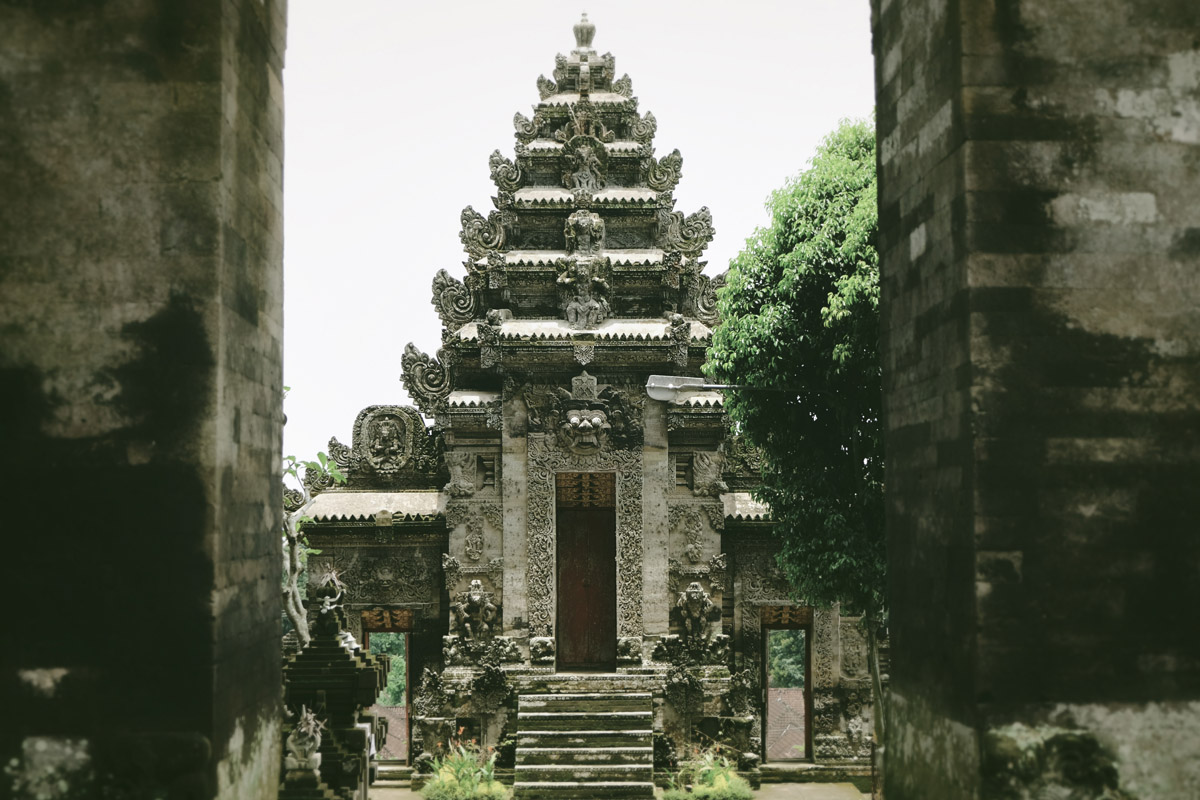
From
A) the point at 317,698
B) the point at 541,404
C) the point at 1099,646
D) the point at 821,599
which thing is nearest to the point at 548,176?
the point at 541,404

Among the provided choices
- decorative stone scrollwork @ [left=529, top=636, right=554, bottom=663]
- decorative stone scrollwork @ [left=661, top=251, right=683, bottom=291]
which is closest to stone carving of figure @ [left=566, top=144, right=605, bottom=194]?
decorative stone scrollwork @ [left=661, top=251, right=683, bottom=291]

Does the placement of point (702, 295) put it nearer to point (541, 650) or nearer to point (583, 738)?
point (541, 650)

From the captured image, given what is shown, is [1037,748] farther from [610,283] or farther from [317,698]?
[610,283]

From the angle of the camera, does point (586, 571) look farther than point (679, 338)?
Yes

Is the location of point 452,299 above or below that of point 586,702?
above

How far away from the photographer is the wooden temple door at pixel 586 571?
19078mm

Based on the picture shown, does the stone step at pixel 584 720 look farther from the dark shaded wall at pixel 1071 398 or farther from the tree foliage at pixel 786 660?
the tree foliage at pixel 786 660

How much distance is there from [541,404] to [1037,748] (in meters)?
12.9

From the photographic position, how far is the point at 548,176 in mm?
20188

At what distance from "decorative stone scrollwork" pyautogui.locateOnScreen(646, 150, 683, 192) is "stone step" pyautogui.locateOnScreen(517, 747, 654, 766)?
8.54 meters

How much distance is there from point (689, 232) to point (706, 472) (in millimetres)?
3869

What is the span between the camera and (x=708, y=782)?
16.8m

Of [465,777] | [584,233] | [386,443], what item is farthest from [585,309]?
[465,777]

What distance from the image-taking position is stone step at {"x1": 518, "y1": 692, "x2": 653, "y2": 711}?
17406mm
